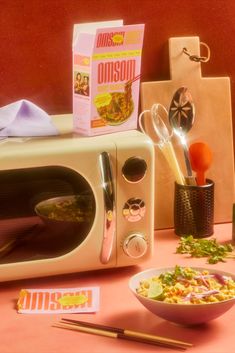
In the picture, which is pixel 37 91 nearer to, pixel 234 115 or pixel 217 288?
pixel 234 115

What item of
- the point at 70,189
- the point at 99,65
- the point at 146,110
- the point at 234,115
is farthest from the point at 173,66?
the point at 70,189

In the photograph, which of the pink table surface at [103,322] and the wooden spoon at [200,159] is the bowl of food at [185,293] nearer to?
the pink table surface at [103,322]

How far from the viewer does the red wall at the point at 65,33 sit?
168 centimetres

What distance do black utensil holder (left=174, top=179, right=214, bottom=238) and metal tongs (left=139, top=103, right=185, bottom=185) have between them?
0.03 metres

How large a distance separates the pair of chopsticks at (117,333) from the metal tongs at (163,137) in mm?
532

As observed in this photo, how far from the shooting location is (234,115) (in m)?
1.92

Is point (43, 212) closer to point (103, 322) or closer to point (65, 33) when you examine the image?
point (103, 322)

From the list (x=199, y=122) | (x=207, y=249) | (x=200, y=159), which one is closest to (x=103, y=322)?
(x=207, y=249)

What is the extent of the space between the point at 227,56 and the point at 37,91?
1.67ft

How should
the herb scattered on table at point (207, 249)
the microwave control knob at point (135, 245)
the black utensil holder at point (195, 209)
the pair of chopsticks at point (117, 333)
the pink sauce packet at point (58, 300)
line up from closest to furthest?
the pair of chopsticks at point (117, 333) < the pink sauce packet at point (58, 300) < the microwave control knob at point (135, 245) < the herb scattered on table at point (207, 249) < the black utensil holder at point (195, 209)

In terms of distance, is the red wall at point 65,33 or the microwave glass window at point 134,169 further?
the red wall at point 65,33

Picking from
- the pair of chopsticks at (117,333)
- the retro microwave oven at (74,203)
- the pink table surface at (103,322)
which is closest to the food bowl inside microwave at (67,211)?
the retro microwave oven at (74,203)

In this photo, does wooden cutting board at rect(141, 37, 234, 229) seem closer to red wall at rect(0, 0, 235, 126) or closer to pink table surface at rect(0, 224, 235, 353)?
red wall at rect(0, 0, 235, 126)

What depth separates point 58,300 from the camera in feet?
4.50
